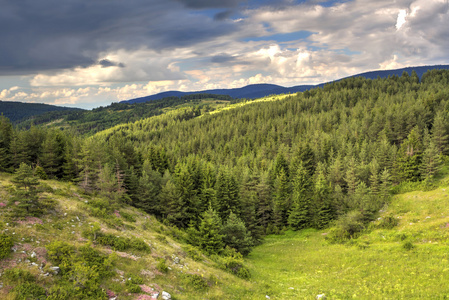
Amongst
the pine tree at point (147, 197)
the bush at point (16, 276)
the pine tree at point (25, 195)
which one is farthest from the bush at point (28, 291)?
the pine tree at point (147, 197)

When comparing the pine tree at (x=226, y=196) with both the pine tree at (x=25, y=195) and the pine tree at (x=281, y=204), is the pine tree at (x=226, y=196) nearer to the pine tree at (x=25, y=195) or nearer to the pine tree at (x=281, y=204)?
the pine tree at (x=281, y=204)

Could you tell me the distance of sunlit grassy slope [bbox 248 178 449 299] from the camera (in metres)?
21.0

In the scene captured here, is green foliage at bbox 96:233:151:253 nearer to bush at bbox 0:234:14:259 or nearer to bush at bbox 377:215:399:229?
bush at bbox 0:234:14:259

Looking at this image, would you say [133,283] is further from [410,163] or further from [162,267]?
[410,163]

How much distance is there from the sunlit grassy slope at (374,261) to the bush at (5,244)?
19660mm

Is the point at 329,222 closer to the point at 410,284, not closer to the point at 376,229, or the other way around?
the point at 376,229

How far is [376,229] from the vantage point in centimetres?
4319

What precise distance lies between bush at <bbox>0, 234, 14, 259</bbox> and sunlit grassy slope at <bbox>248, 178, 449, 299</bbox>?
1966 centimetres

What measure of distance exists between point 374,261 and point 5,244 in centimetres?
3751

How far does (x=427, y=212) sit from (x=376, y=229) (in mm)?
10041

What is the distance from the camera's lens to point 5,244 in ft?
55.8

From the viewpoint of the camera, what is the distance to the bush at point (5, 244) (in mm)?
16453

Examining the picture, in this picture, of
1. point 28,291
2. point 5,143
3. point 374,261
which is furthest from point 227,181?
point 5,143

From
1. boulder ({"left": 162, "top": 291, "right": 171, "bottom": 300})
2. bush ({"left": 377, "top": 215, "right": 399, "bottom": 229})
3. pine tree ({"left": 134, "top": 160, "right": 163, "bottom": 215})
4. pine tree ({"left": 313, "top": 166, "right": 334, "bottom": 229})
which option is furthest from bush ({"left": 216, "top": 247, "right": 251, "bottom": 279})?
pine tree ({"left": 313, "top": 166, "right": 334, "bottom": 229})
